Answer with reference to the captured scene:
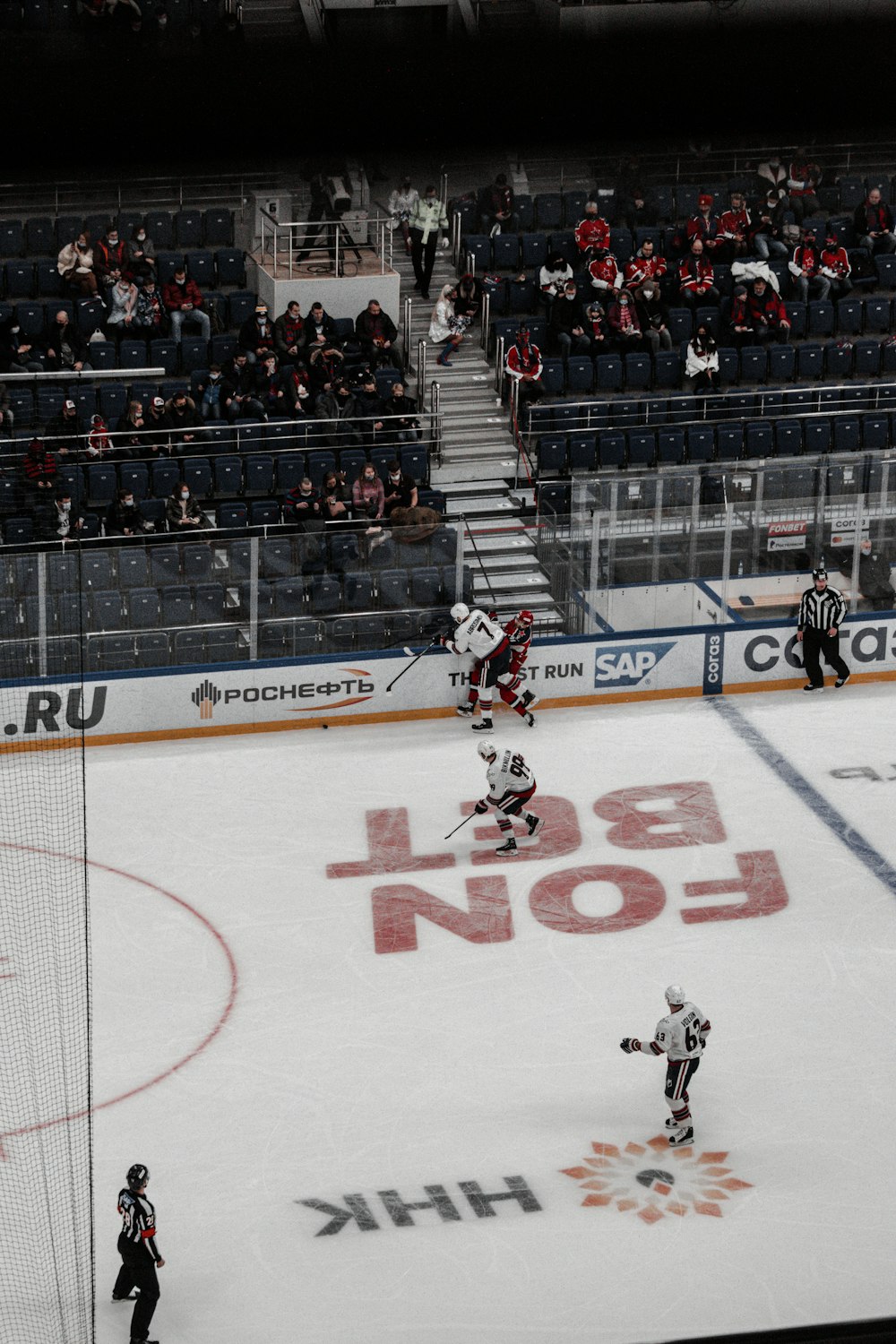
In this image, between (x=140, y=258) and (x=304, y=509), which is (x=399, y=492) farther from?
(x=140, y=258)

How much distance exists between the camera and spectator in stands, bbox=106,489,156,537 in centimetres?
1534

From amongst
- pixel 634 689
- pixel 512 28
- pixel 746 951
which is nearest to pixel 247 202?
pixel 634 689

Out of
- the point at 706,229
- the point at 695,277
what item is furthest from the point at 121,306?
the point at 706,229

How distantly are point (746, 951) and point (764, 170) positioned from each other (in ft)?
41.3

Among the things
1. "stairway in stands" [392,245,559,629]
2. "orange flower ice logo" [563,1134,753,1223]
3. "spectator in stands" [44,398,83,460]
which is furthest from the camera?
"stairway in stands" [392,245,559,629]

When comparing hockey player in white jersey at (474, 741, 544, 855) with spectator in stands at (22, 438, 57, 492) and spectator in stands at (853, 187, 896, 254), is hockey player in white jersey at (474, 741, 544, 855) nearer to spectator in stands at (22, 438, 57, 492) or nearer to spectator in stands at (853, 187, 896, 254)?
spectator in stands at (22, 438, 57, 492)

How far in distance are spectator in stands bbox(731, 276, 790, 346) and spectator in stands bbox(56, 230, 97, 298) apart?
282 inches

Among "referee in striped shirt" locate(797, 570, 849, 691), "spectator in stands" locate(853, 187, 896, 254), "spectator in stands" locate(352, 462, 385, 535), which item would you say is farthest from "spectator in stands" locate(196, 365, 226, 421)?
"spectator in stands" locate(853, 187, 896, 254)

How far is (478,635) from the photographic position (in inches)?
593

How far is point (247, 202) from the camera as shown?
2030 cm

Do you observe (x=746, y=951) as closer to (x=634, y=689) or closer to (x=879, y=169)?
(x=634, y=689)

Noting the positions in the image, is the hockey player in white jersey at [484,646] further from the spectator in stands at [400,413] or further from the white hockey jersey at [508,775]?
the spectator in stands at [400,413]

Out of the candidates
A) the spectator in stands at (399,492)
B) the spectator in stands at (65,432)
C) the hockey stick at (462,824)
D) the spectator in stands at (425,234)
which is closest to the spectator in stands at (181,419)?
the spectator in stands at (65,432)

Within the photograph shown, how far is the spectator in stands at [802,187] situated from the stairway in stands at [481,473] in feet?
14.0
